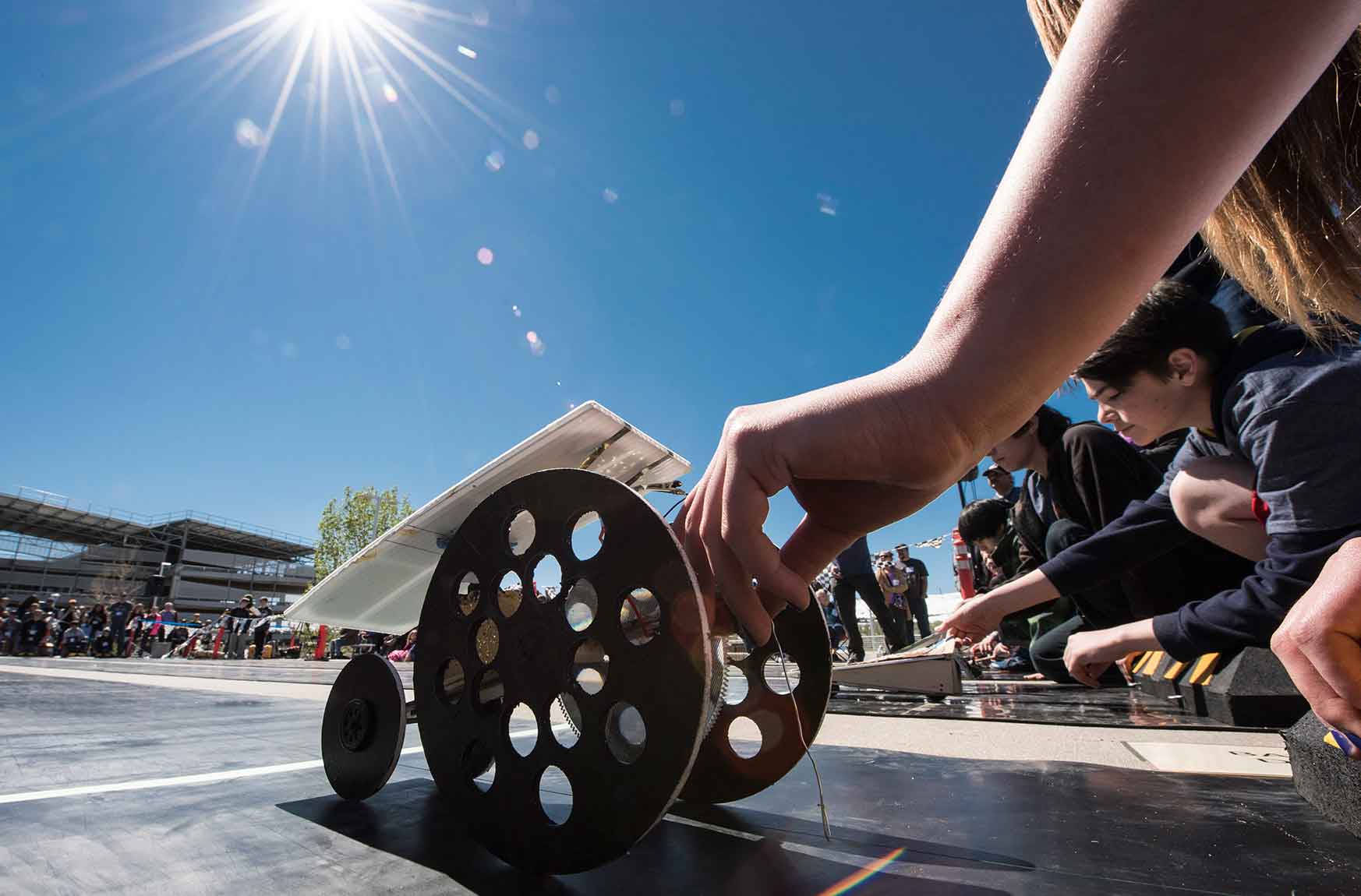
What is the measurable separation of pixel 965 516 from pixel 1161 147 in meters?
5.04

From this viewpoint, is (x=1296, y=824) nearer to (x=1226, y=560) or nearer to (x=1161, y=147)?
(x=1161, y=147)

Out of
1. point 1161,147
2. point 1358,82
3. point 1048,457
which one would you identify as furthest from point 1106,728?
point 1161,147

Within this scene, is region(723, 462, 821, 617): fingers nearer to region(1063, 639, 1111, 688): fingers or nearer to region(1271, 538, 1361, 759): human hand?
region(1271, 538, 1361, 759): human hand

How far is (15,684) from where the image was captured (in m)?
4.12

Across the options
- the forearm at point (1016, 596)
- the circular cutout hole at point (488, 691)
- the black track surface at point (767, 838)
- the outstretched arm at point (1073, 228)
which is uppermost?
the outstretched arm at point (1073, 228)

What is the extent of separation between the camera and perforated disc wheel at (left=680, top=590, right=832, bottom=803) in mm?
Result: 1096

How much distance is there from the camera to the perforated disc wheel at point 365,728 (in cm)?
103

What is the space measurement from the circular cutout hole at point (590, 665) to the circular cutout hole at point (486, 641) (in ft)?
0.54

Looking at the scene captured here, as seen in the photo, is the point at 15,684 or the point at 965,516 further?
the point at 965,516

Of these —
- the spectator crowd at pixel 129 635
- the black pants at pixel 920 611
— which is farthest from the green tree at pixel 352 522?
the black pants at pixel 920 611

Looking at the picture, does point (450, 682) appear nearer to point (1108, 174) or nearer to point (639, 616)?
point (639, 616)

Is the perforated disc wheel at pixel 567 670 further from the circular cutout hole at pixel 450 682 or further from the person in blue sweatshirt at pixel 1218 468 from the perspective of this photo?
the person in blue sweatshirt at pixel 1218 468

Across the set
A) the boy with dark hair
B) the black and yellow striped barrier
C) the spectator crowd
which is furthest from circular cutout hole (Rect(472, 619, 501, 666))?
the spectator crowd

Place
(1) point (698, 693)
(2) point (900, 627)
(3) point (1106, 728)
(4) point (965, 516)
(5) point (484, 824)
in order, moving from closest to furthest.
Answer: (1) point (698, 693)
(5) point (484, 824)
(3) point (1106, 728)
(4) point (965, 516)
(2) point (900, 627)
